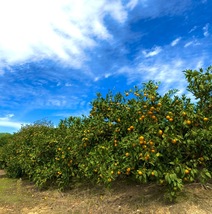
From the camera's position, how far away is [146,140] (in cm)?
503

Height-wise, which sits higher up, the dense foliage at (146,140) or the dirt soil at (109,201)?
the dense foliage at (146,140)

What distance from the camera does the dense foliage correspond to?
4.83 metres

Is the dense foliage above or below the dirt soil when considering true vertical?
above

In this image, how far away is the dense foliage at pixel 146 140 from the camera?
4.83 m

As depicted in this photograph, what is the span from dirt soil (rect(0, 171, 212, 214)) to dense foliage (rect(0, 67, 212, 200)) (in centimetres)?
31

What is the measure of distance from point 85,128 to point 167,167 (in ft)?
9.79

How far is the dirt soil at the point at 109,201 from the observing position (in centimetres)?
498

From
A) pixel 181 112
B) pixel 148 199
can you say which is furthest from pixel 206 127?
pixel 148 199

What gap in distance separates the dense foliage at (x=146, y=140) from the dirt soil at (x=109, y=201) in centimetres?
31

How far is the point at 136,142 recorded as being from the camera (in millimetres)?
5105

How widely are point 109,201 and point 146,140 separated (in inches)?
80.9

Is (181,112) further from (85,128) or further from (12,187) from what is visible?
(12,187)

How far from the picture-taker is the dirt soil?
Result: 498 cm

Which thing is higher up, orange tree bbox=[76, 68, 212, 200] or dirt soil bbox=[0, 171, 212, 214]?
orange tree bbox=[76, 68, 212, 200]
